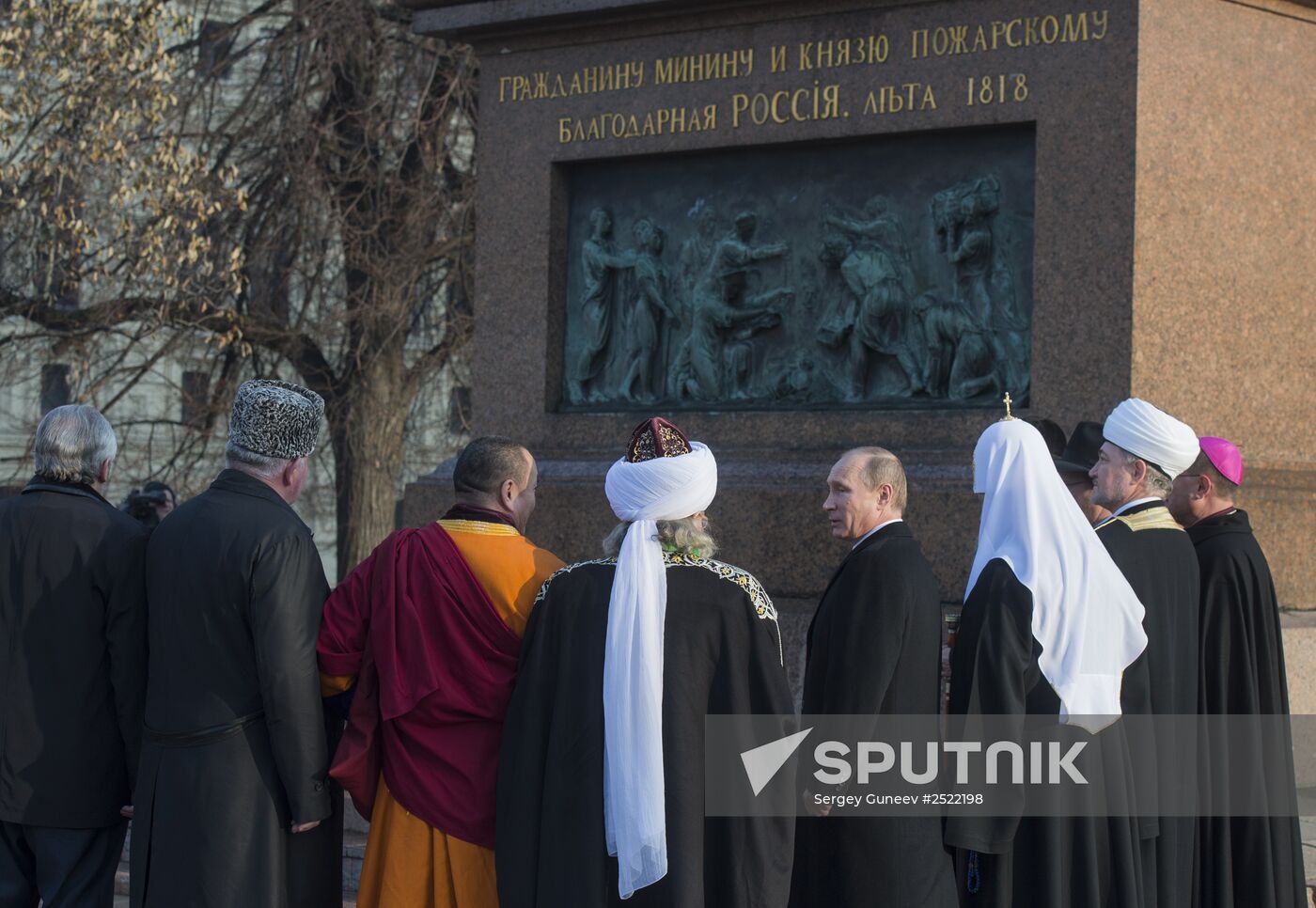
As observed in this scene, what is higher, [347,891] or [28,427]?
[28,427]

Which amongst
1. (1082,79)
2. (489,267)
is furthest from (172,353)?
(1082,79)

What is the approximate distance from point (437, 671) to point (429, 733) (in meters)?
0.18

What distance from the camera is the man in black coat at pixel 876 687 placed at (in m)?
4.79

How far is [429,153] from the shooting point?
50.9 feet

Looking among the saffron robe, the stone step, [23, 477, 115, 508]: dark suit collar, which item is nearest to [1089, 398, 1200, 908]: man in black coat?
the saffron robe

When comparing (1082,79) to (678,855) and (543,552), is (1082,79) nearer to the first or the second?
(543,552)

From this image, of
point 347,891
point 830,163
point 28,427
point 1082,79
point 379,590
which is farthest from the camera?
point 28,427

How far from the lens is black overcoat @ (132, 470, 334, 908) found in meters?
4.70

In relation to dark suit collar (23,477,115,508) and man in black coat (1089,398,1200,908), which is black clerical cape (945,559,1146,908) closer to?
man in black coat (1089,398,1200,908)

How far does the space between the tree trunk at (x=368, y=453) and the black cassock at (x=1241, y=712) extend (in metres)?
9.84

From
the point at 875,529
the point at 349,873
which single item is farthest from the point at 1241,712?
the point at 349,873

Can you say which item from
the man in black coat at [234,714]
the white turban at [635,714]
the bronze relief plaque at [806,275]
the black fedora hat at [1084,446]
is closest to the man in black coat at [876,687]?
the white turban at [635,714]

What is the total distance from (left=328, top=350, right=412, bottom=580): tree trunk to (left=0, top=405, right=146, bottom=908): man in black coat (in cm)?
994

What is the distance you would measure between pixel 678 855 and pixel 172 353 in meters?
12.1
